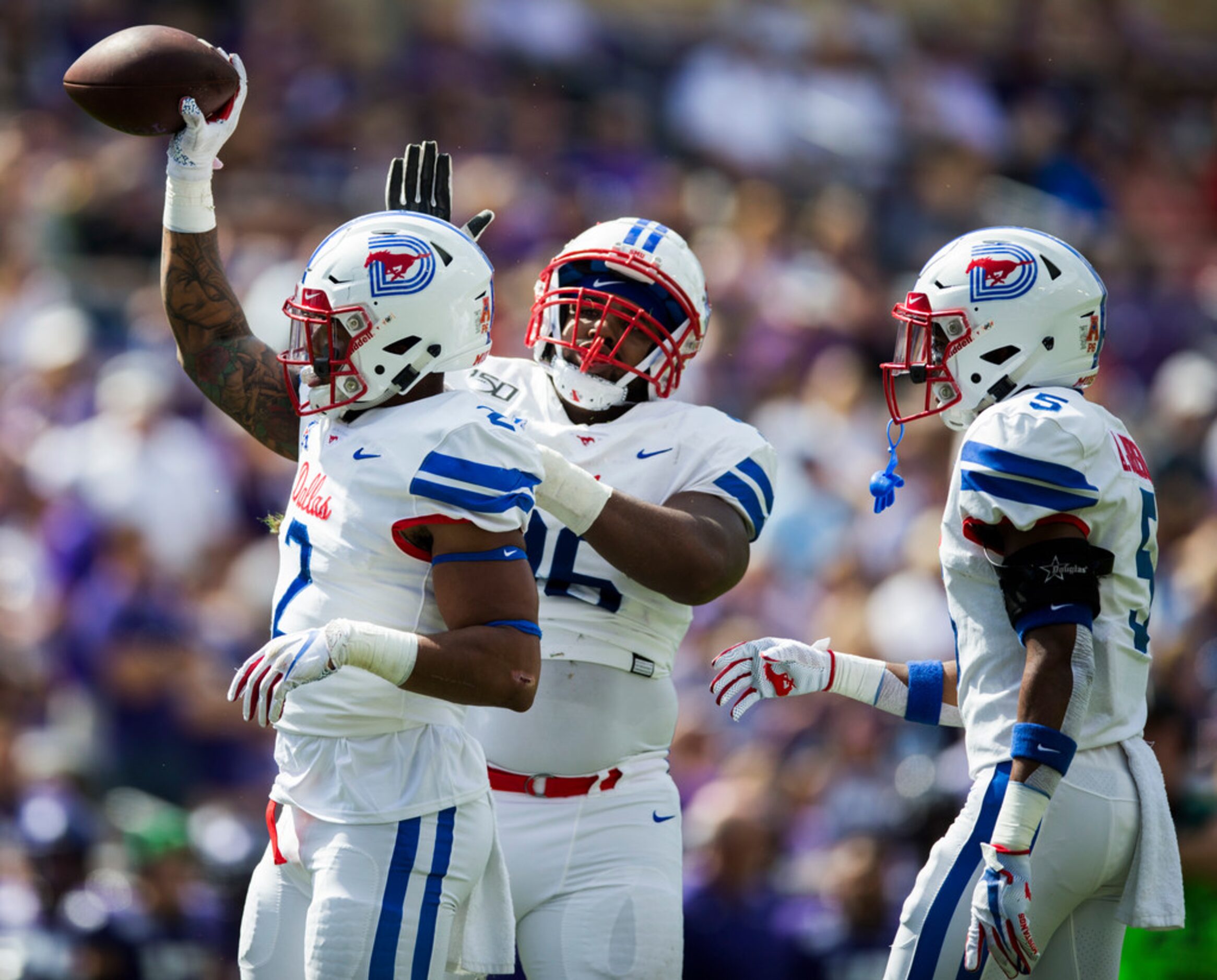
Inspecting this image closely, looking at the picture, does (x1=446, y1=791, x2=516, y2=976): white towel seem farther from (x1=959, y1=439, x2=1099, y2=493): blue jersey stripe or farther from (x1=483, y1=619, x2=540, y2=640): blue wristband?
(x1=959, y1=439, x2=1099, y2=493): blue jersey stripe

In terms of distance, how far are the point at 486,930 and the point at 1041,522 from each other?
140 cm

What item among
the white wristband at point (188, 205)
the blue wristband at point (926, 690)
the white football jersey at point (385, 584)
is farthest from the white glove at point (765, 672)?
the white wristband at point (188, 205)

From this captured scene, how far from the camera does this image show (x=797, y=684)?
4016 millimetres

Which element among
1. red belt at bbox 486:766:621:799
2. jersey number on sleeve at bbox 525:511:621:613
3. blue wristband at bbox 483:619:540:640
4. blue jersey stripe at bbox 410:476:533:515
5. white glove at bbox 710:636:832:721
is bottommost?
red belt at bbox 486:766:621:799

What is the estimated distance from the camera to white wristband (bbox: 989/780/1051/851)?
11.3 ft

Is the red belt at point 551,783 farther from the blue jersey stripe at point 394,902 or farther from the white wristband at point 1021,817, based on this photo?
the white wristband at point 1021,817

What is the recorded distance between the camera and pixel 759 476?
4.21 metres

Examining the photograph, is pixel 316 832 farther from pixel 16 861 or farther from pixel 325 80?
pixel 325 80

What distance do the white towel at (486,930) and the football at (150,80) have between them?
178cm

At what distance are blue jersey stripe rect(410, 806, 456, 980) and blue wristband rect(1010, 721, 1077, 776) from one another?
1.13 metres

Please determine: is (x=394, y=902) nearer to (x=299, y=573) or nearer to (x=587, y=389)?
(x=299, y=573)

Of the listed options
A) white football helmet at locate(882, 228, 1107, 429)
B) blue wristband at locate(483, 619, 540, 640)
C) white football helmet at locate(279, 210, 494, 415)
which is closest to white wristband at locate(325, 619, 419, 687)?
blue wristband at locate(483, 619, 540, 640)

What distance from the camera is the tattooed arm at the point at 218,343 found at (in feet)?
13.6

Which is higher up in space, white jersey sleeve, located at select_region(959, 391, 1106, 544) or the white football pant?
white jersey sleeve, located at select_region(959, 391, 1106, 544)
